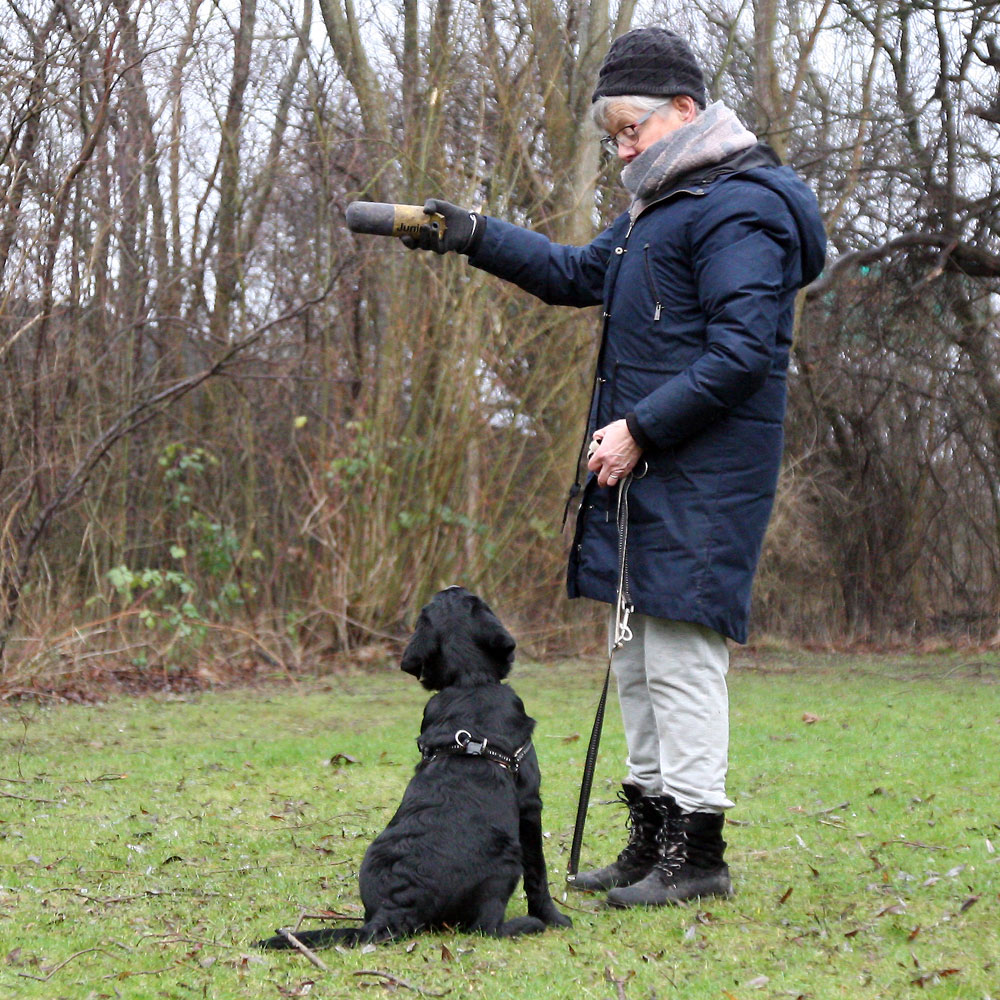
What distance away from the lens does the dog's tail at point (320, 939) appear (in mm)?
2691

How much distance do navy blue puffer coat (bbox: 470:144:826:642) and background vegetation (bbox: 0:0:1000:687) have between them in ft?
15.4

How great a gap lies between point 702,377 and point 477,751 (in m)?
1.05

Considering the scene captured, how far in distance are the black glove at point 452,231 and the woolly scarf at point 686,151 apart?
529 mm

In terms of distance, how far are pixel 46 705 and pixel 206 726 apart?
112cm

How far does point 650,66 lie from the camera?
3223 millimetres

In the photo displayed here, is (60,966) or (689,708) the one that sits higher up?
(689,708)

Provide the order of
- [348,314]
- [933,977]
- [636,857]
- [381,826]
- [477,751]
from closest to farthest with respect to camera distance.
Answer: [933,977] < [477,751] < [636,857] < [381,826] < [348,314]

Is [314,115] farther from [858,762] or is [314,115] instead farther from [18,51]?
[858,762]

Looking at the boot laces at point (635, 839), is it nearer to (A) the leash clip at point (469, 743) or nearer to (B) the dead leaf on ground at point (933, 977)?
(A) the leash clip at point (469, 743)

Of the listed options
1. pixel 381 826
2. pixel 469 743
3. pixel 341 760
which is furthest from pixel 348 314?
pixel 469 743

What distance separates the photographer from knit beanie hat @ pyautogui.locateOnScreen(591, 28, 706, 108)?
10.6ft

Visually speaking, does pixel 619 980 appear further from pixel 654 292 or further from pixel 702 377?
pixel 654 292

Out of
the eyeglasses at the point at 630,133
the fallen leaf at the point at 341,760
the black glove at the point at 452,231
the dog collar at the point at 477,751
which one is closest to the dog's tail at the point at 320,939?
the dog collar at the point at 477,751

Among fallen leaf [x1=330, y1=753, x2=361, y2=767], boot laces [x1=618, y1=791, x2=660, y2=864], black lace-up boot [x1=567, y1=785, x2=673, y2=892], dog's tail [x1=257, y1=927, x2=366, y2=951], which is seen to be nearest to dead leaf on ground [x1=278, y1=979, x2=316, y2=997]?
dog's tail [x1=257, y1=927, x2=366, y2=951]
